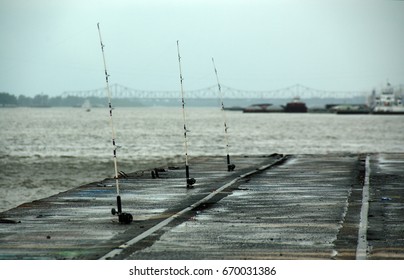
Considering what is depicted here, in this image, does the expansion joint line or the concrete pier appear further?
the concrete pier

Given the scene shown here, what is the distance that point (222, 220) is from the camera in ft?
56.0

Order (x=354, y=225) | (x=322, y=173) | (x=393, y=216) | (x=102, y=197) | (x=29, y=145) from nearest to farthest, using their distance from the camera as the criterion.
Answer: (x=354, y=225)
(x=393, y=216)
(x=102, y=197)
(x=322, y=173)
(x=29, y=145)

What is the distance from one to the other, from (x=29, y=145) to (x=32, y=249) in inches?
2821

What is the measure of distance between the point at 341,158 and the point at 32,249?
24.1 m

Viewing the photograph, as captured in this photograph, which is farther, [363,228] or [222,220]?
[222,220]

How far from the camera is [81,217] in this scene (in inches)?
703

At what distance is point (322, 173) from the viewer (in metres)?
28.3

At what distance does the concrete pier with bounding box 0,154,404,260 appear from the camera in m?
13.8

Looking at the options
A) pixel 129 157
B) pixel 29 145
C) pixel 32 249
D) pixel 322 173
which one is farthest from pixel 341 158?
pixel 29 145

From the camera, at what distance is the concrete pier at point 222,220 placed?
1375 centimetres

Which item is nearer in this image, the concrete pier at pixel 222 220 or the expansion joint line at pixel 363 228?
the expansion joint line at pixel 363 228
